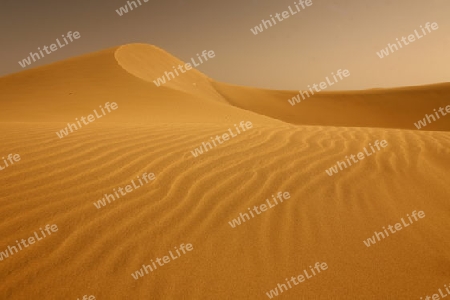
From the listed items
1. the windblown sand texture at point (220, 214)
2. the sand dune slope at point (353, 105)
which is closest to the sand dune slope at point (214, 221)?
the windblown sand texture at point (220, 214)

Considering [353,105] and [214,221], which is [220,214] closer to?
[214,221]

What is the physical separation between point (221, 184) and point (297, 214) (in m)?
0.81

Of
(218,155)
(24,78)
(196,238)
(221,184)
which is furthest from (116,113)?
(24,78)

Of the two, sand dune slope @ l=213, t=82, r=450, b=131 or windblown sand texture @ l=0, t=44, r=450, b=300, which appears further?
sand dune slope @ l=213, t=82, r=450, b=131

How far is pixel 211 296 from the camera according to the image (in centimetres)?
171

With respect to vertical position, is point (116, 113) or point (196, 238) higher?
point (116, 113)

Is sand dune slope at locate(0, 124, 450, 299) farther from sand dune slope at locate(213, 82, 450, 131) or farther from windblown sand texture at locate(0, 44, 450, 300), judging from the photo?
sand dune slope at locate(213, 82, 450, 131)

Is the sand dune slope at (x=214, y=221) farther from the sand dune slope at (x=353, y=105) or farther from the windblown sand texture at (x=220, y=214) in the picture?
the sand dune slope at (x=353, y=105)

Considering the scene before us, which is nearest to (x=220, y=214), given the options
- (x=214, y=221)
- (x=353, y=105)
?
(x=214, y=221)

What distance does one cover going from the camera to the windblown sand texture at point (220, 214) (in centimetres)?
179

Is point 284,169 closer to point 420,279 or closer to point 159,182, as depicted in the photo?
point 159,182

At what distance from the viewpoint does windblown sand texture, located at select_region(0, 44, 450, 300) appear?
1.79 m

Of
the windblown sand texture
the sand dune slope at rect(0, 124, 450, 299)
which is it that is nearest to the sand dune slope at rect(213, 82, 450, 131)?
the windblown sand texture

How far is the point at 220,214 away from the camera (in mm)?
2475
